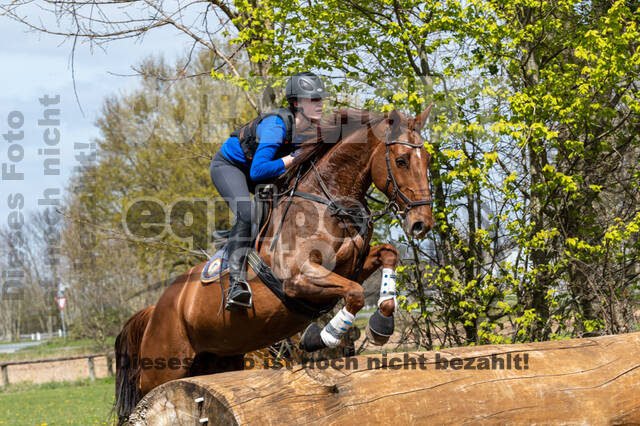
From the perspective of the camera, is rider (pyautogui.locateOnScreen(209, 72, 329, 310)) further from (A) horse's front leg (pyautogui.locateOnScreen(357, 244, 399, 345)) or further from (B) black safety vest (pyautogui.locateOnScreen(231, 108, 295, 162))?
(A) horse's front leg (pyautogui.locateOnScreen(357, 244, 399, 345))

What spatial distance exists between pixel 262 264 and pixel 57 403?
38.4 ft

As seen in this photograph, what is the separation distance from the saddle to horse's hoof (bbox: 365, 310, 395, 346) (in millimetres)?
303

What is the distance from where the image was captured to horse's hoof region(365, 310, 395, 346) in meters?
3.37

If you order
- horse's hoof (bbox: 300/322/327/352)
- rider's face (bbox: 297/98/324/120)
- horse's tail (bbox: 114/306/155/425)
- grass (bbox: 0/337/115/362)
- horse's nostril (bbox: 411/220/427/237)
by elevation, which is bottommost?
grass (bbox: 0/337/115/362)

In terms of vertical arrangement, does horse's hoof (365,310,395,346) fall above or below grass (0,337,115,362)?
above

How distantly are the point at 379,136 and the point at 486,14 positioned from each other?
4232 mm

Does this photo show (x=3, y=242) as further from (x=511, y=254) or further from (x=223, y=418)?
(x=223, y=418)

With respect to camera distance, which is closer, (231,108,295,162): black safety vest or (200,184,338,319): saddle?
(200,184,338,319): saddle

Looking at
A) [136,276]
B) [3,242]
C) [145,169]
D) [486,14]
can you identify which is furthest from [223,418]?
[3,242]

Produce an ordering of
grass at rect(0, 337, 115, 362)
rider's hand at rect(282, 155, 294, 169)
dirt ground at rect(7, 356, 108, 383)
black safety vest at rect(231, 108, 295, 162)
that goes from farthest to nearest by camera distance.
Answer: grass at rect(0, 337, 115, 362) < dirt ground at rect(7, 356, 108, 383) < black safety vest at rect(231, 108, 295, 162) < rider's hand at rect(282, 155, 294, 169)

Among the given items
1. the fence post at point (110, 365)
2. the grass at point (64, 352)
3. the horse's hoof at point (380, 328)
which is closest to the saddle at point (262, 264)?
the horse's hoof at point (380, 328)

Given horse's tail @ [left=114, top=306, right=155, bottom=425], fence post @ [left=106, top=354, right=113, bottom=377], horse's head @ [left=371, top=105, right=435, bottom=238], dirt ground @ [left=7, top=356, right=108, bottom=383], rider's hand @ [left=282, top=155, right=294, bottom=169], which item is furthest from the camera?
dirt ground @ [left=7, top=356, right=108, bottom=383]

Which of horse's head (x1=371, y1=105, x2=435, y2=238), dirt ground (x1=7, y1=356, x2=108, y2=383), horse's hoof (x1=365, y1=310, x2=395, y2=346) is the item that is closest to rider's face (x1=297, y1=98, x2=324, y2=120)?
horse's head (x1=371, y1=105, x2=435, y2=238)

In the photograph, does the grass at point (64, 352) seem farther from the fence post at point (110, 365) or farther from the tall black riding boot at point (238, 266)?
the tall black riding boot at point (238, 266)
